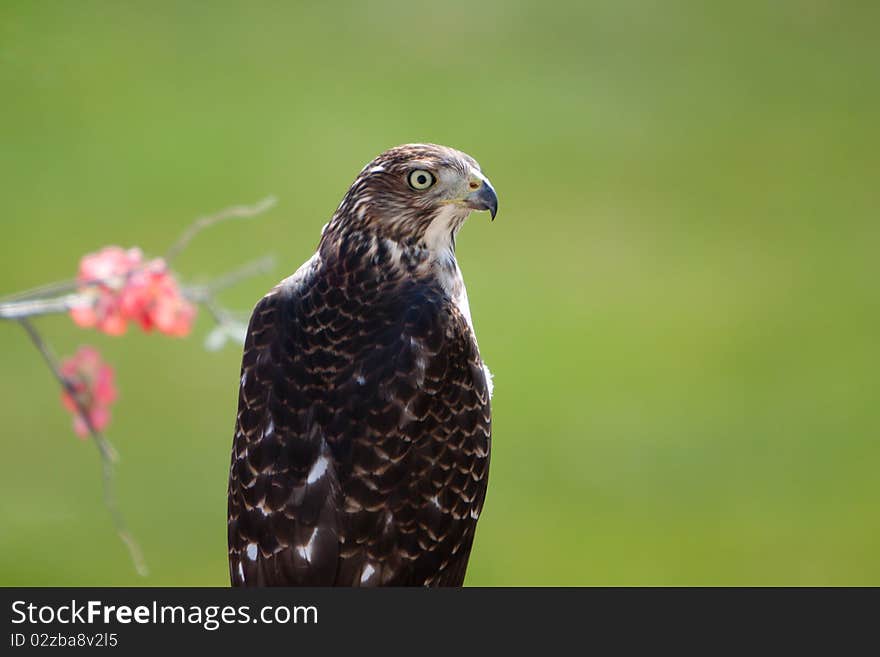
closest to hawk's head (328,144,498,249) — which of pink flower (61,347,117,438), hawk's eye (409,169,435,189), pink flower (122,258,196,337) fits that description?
hawk's eye (409,169,435,189)

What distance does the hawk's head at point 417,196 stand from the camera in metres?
1.80

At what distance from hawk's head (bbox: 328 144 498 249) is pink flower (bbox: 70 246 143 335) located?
1.22ft

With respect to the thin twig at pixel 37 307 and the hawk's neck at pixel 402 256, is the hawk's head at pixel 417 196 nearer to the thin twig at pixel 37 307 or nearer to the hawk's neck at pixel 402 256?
the hawk's neck at pixel 402 256

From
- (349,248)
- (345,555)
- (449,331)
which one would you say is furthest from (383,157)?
(345,555)

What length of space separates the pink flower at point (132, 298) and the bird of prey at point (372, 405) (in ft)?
0.60

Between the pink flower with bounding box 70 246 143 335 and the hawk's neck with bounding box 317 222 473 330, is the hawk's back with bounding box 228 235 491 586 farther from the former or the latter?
the pink flower with bounding box 70 246 143 335

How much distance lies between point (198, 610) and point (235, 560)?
247 mm

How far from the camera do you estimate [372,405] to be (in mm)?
1813

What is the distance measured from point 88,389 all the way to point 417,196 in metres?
0.60

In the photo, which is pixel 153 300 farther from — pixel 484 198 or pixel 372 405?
pixel 484 198

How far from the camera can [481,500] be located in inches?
76.1

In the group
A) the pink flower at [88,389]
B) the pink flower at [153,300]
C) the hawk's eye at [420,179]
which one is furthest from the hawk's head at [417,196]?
the pink flower at [88,389]

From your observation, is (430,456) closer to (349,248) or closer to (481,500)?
A: (481,500)

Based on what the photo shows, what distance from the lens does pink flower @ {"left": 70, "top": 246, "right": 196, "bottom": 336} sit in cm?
174
